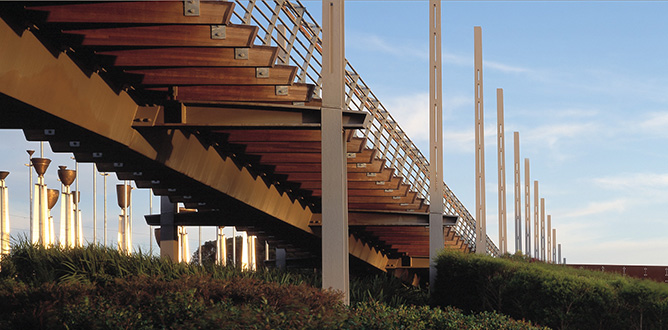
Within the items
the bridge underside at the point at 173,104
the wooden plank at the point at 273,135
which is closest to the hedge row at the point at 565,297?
the bridge underside at the point at 173,104

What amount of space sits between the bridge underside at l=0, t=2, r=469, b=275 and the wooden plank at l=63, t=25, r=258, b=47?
0.01m

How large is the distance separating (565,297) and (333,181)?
4.09 m

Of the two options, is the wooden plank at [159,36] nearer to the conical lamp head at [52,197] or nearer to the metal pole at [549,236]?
the conical lamp head at [52,197]

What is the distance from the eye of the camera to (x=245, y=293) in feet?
32.2

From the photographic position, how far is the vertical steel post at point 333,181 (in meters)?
12.7

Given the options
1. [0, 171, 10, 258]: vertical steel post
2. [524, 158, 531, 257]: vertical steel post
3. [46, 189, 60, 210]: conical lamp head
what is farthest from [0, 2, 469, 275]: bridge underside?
[524, 158, 531, 257]: vertical steel post

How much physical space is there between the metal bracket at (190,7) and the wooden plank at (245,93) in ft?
9.10

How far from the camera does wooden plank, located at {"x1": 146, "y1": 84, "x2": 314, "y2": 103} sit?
1287cm

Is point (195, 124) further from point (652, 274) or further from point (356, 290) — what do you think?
point (652, 274)

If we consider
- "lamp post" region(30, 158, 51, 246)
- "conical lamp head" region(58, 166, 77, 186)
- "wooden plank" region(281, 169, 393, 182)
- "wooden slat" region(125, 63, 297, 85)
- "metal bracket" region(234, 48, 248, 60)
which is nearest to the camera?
"metal bracket" region(234, 48, 248, 60)

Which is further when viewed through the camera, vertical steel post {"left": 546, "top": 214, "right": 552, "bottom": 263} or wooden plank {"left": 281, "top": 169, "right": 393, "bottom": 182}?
vertical steel post {"left": 546, "top": 214, "right": 552, "bottom": 263}

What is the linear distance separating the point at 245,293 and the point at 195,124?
3.54 m

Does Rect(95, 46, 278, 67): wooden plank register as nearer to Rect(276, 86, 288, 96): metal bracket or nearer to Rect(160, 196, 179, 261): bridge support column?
Rect(276, 86, 288, 96): metal bracket

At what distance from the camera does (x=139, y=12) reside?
10148 mm
